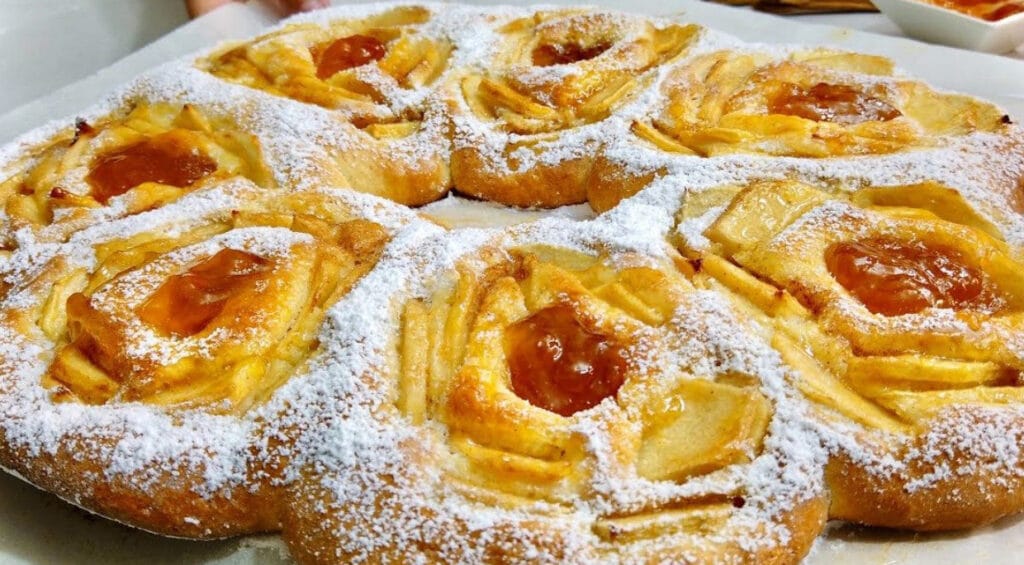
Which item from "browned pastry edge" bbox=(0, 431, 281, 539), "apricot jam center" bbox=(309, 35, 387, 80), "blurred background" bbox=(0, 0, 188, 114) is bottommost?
"browned pastry edge" bbox=(0, 431, 281, 539)

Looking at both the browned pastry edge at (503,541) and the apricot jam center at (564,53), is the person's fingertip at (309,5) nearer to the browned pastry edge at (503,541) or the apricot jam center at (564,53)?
the apricot jam center at (564,53)

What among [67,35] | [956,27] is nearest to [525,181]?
[956,27]

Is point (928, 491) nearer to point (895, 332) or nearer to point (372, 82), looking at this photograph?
point (895, 332)

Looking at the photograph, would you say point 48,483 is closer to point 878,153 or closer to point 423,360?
point 423,360

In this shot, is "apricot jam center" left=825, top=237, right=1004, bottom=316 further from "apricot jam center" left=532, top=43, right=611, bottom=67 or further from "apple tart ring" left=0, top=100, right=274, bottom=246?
"apple tart ring" left=0, top=100, right=274, bottom=246

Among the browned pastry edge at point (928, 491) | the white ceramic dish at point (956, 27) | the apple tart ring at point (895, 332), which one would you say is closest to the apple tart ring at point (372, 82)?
the apple tart ring at point (895, 332)

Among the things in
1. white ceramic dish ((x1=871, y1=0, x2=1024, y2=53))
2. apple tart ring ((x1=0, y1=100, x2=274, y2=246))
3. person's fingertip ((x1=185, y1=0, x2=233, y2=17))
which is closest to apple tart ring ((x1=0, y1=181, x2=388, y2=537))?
apple tart ring ((x1=0, y1=100, x2=274, y2=246))
